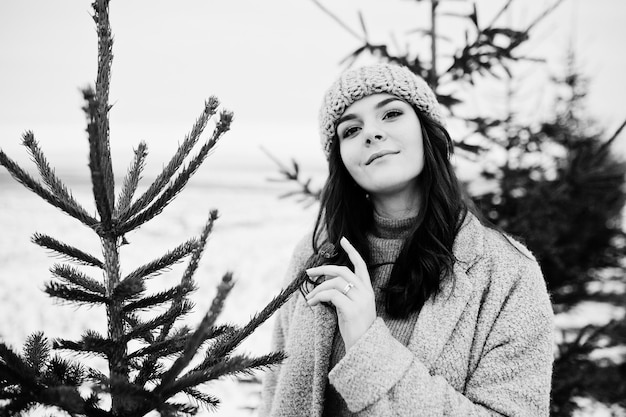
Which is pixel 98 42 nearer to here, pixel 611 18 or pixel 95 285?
pixel 95 285

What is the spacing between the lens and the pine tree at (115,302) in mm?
764

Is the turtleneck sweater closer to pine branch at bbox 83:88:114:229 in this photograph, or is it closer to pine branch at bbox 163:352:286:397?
pine branch at bbox 163:352:286:397

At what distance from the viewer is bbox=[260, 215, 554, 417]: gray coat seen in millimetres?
1312

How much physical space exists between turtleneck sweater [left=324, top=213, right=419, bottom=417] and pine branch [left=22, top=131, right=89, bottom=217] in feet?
3.80

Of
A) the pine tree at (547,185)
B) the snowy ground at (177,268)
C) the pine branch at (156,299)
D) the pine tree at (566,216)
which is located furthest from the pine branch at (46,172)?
the pine tree at (566,216)

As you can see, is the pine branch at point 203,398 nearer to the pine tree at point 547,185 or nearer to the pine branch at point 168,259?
the pine branch at point 168,259

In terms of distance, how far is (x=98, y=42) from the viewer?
842 millimetres

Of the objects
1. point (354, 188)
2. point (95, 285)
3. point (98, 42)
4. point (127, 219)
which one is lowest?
point (95, 285)

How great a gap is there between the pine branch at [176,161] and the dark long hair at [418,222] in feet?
3.35

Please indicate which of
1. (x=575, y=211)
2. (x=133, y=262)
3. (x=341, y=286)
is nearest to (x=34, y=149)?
(x=341, y=286)

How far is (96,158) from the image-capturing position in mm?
713

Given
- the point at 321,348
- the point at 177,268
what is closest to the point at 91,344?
the point at 321,348

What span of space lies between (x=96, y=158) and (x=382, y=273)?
4.48 feet

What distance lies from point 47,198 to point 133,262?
9214mm
